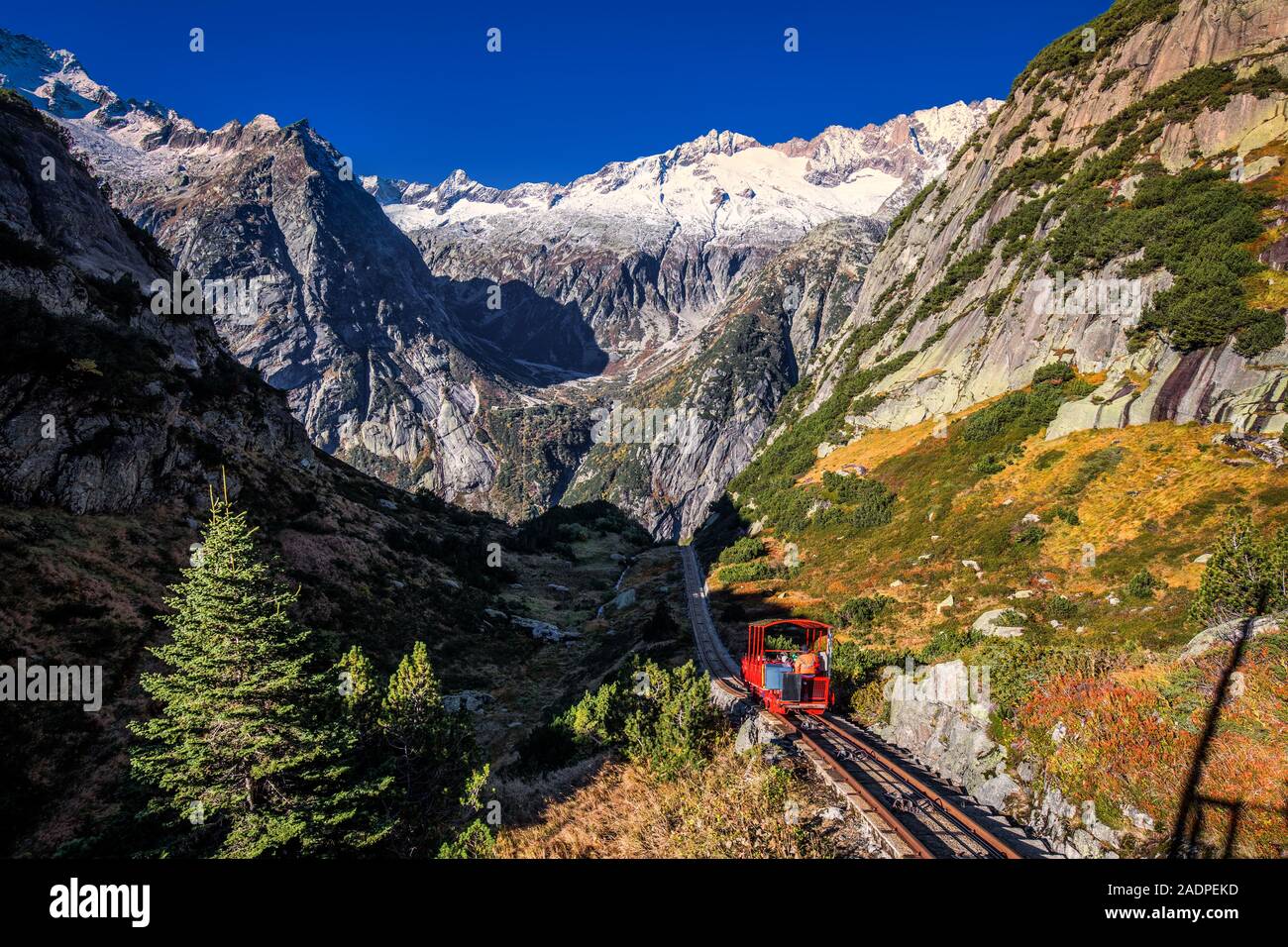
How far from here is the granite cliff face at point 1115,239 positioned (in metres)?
27.9

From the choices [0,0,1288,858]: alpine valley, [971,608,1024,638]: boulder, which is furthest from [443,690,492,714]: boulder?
[971,608,1024,638]: boulder

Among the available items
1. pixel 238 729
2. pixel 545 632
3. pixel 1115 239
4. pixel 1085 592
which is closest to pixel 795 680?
pixel 1085 592

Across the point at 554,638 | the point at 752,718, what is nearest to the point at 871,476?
the point at 554,638

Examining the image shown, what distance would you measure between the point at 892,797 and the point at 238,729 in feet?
44.2

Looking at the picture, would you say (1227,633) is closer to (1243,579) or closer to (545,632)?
(1243,579)

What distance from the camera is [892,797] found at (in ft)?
42.7

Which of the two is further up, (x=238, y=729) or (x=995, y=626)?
(x=238, y=729)

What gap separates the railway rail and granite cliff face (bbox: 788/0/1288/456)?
74.4 feet

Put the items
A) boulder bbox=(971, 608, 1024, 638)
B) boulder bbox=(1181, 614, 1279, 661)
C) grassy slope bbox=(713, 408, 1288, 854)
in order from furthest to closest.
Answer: boulder bbox=(971, 608, 1024, 638), boulder bbox=(1181, 614, 1279, 661), grassy slope bbox=(713, 408, 1288, 854)

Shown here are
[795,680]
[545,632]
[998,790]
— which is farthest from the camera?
[545,632]

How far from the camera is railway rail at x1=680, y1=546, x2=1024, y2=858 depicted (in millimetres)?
11094

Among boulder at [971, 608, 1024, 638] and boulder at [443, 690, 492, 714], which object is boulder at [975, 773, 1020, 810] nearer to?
boulder at [971, 608, 1024, 638]

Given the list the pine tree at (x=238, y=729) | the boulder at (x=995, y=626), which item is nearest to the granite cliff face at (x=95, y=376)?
the pine tree at (x=238, y=729)
